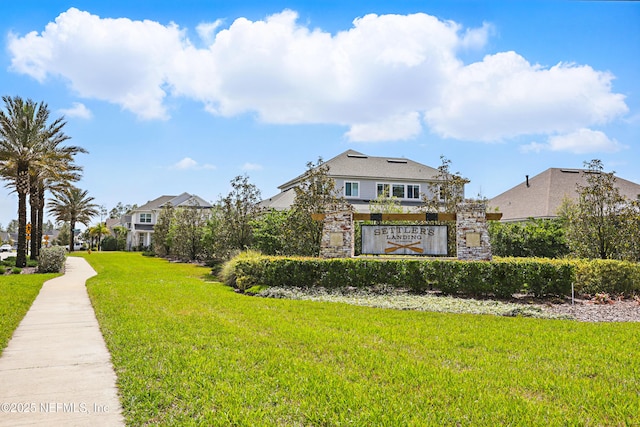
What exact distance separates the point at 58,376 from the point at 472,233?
1177 centimetres

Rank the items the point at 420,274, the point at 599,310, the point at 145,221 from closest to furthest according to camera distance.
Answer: the point at 599,310
the point at 420,274
the point at 145,221

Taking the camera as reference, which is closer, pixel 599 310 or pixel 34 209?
pixel 599 310

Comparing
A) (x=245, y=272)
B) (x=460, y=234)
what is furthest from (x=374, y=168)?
(x=245, y=272)

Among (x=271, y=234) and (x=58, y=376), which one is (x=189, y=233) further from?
(x=58, y=376)

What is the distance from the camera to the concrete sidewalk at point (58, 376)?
437cm

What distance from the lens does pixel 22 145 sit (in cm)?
2469

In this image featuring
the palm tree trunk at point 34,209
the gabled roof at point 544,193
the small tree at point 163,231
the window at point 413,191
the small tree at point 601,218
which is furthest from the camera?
→ the small tree at point 163,231

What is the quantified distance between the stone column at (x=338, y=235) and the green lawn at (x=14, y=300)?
8.32 meters

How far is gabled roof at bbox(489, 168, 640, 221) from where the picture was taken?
2786 cm

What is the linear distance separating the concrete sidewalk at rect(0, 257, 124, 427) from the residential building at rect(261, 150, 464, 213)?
935 inches

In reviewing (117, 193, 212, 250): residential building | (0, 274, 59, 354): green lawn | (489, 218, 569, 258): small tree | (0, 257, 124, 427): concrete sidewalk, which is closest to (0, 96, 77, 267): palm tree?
(0, 274, 59, 354): green lawn

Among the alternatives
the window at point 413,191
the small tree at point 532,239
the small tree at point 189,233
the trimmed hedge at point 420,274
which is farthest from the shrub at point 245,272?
the window at point 413,191

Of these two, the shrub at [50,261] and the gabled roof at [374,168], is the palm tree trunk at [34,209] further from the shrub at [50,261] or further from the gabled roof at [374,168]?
the gabled roof at [374,168]

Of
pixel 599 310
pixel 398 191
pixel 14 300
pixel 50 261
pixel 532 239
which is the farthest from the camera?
pixel 398 191
